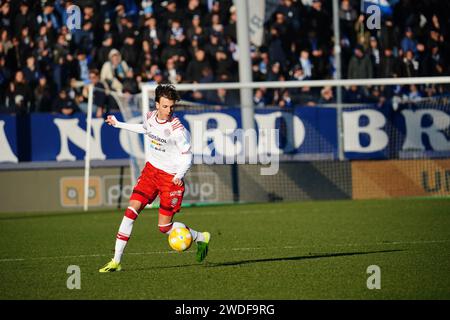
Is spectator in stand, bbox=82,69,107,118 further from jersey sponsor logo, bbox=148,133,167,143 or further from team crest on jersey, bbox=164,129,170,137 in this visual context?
team crest on jersey, bbox=164,129,170,137

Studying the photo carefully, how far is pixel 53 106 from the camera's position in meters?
20.6

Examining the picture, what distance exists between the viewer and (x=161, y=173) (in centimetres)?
1048

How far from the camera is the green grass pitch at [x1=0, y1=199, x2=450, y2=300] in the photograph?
883cm

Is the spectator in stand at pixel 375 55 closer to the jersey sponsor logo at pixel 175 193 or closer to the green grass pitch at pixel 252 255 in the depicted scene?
the green grass pitch at pixel 252 255

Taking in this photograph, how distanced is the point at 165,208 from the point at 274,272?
137 centimetres

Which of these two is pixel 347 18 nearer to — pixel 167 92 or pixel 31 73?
pixel 31 73

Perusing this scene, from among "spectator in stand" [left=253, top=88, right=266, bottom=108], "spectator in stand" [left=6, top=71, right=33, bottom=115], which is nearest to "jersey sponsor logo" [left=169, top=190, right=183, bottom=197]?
"spectator in stand" [left=253, top=88, right=266, bottom=108]

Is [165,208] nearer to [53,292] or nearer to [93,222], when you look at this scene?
[53,292]

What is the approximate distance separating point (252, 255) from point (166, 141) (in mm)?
2032

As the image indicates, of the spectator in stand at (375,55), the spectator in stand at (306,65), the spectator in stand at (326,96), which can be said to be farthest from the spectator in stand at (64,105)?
the spectator in stand at (375,55)

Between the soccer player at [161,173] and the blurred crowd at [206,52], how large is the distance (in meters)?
9.84

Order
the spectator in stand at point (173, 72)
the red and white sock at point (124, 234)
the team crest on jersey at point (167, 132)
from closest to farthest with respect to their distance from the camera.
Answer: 1. the red and white sock at point (124, 234)
2. the team crest on jersey at point (167, 132)
3. the spectator in stand at point (173, 72)

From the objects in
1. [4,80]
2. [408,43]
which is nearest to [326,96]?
[408,43]

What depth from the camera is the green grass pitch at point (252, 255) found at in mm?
8828
